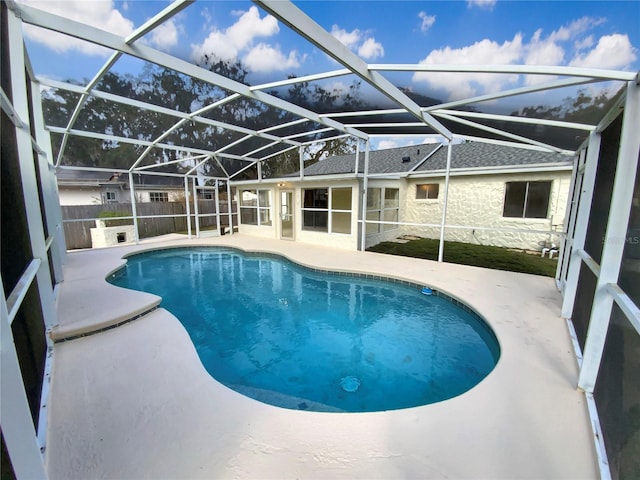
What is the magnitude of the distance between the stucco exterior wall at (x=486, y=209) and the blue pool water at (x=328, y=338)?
5415 mm

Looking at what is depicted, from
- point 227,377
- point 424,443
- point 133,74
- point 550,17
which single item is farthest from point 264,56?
point 424,443

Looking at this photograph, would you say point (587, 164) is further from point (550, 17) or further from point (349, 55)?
point (349, 55)

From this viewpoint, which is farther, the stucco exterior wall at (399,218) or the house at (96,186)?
the house at (96,186)

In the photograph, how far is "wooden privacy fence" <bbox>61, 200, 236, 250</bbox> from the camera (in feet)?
31.6

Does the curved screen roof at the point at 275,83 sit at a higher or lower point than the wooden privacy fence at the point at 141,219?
higher

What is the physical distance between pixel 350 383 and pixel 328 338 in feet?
3.40

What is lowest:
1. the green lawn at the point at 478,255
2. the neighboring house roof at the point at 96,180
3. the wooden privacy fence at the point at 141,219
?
the green lawn at the point at 478,255

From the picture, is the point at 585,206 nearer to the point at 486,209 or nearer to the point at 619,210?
the point at 619,210

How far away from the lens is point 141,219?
449 inches

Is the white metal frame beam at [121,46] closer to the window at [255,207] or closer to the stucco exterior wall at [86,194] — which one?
the window at [255,207]

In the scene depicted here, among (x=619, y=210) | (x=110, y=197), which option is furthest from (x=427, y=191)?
(x=110, y=197)

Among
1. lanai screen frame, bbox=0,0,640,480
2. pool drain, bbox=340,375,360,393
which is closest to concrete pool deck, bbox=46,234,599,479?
lanai screen frame, bbox=0,0,640,480

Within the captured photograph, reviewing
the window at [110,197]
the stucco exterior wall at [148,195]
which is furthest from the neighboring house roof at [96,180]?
the stucco exterior wall at [148,195]

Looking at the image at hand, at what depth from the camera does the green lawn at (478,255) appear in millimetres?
6805
